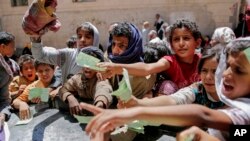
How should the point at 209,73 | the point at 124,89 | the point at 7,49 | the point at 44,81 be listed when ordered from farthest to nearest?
the point at 7,49
the point at 44,81
the point at 209,73
the point at 124,89

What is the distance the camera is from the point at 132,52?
79.4 inches

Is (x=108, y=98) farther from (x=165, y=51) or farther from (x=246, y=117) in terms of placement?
(x=246, y=117)

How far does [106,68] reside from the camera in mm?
1706

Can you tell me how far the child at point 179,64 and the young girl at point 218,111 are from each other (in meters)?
0.66

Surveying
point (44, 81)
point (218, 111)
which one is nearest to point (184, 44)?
point (218, 111)

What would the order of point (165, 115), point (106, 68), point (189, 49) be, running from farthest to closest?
point (189, 49) → point (106, 68) → point (165, 115)

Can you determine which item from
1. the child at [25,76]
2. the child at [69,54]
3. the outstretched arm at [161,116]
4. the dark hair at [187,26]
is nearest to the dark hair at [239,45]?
the outstretched arm at [161,116]

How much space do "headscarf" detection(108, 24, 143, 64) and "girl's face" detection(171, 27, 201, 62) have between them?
248 millimetres

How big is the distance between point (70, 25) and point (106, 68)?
35.3 ft

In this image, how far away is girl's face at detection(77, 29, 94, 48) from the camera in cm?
237

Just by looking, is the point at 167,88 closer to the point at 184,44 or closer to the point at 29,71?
the point at 184,44

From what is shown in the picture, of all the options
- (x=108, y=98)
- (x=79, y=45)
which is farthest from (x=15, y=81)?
(x=108, y=98)

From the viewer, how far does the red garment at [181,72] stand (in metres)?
1.80

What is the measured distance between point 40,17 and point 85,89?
0.50 meters
